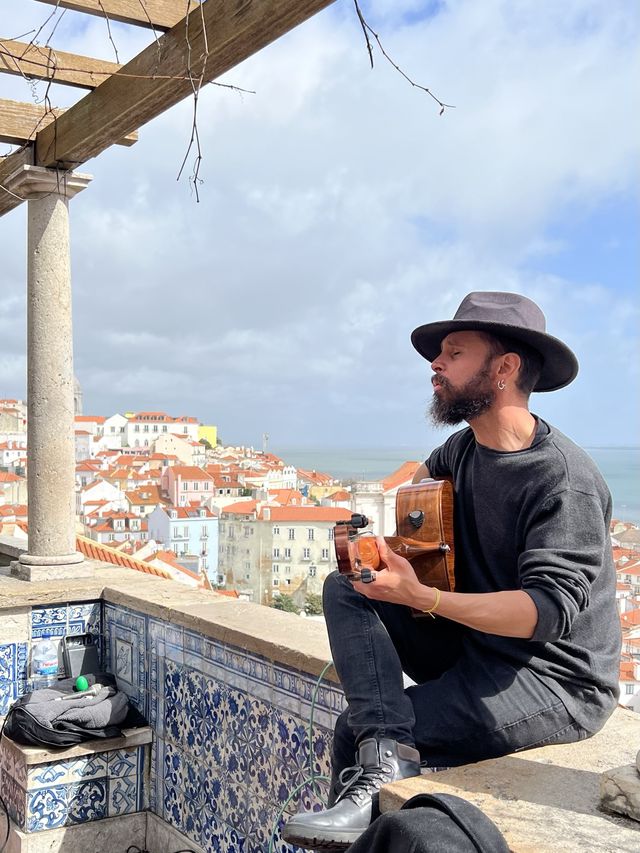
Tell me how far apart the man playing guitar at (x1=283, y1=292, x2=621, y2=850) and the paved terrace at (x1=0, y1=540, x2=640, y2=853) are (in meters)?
0.09

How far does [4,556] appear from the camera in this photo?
5.38 meters

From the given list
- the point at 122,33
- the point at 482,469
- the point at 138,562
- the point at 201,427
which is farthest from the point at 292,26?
the point at 201,427

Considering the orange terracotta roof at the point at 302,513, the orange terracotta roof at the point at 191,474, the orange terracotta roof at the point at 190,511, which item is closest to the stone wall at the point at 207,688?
the orange terracotta roof at the point at 302,513

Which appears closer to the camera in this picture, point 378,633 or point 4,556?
point 378,633

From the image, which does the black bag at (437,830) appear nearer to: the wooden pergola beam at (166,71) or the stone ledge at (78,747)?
the wooden pergola beam at (166,71)

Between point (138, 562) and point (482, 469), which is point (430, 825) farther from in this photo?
point (138, 562)

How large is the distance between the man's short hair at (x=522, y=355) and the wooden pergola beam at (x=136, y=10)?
5.91ft

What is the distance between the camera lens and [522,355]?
1.95m

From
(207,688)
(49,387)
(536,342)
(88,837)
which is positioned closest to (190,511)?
(49,387)

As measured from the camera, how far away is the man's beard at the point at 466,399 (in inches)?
75.8

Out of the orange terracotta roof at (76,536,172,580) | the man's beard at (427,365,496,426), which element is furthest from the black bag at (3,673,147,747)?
the man's beard at (427,365,496,426)

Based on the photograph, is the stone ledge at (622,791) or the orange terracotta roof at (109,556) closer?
the stone ledge at (622,791)

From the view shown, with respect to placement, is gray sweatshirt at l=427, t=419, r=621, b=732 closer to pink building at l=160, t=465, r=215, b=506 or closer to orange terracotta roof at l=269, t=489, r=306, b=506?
orange terracotta roof at l=269, t=489, r=306, b=506

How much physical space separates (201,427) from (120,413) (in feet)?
35.5
